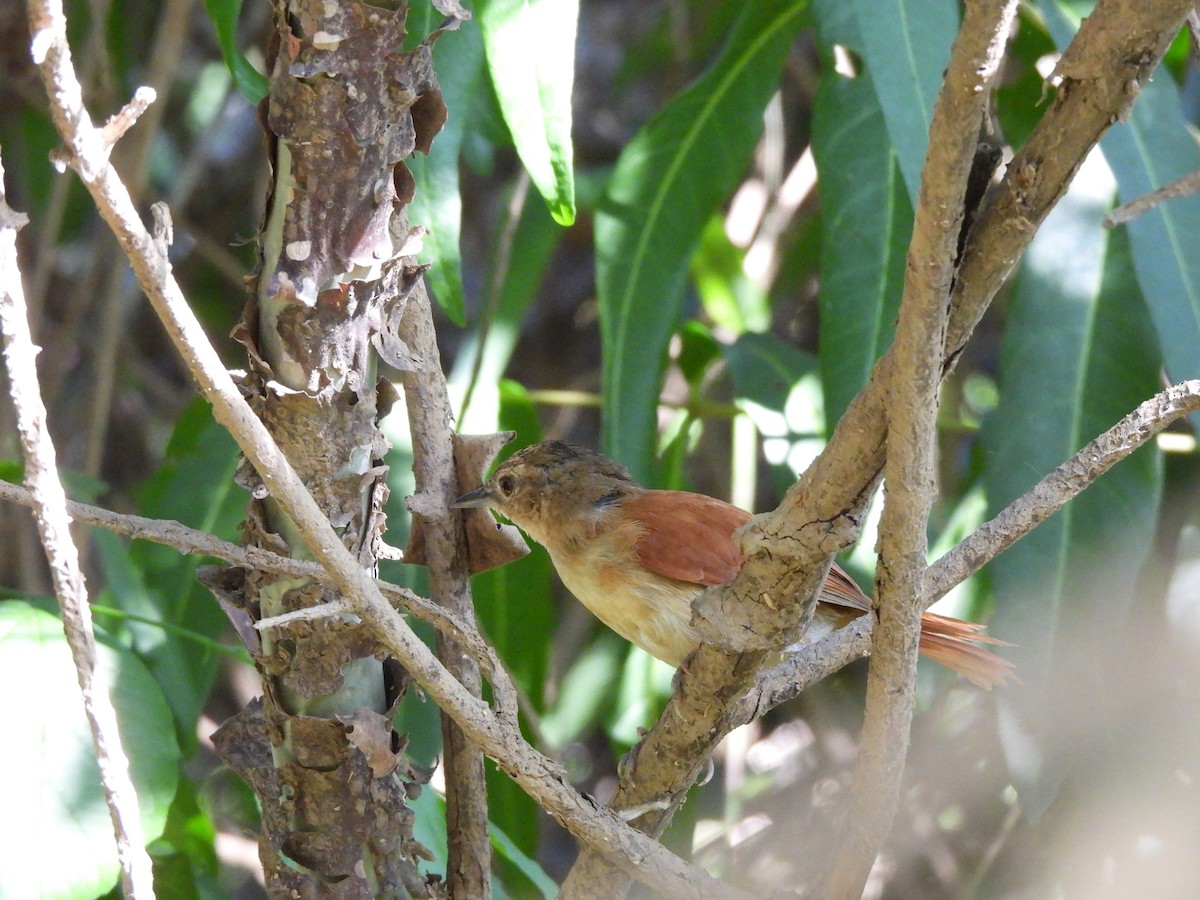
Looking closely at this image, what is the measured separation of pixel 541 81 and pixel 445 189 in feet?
1.25

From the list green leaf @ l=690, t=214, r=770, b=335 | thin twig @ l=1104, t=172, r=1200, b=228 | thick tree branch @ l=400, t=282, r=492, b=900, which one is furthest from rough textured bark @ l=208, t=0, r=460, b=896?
green leaf @ l=690, t=214, r=770, b=335

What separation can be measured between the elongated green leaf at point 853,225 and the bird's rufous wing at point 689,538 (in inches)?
16.2

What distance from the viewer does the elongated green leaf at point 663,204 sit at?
3604 mm

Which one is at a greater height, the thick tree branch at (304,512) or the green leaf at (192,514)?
the thick tree branch at (304,512)

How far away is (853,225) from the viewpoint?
11.4 ft

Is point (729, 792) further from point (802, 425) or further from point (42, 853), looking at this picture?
point (42, 853)

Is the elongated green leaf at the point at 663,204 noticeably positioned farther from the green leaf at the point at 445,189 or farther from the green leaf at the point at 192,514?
the green leaf at the point at 192,514

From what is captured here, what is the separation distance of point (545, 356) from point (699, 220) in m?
3.01

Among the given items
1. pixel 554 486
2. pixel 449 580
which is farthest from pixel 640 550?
pixel 449 580

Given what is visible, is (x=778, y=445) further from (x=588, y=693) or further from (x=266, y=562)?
(x=266, y=562)

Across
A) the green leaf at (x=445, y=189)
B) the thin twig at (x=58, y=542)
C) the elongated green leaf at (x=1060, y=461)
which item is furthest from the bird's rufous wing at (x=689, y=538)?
the thin twig at (x=58, y=542)

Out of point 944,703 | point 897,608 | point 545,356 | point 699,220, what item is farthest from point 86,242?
point 897,608

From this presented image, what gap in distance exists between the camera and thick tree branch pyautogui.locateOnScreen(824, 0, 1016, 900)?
1.20m

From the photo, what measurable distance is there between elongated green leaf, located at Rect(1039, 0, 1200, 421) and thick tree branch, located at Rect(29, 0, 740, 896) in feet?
5.63
